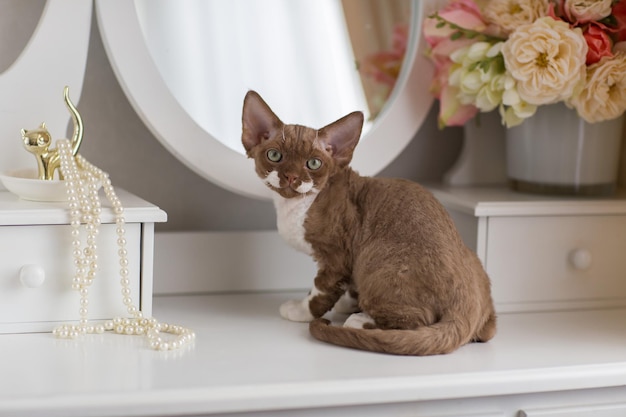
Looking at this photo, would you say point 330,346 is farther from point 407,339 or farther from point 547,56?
point 547,56

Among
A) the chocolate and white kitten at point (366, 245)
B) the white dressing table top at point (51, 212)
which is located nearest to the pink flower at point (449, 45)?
the chocolate and white kitten at point (366, 245)

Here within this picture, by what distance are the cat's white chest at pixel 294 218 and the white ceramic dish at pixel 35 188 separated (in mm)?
→ 252

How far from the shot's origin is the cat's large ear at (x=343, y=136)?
938mm

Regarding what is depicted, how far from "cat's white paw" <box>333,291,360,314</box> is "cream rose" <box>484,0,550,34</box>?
41 cm

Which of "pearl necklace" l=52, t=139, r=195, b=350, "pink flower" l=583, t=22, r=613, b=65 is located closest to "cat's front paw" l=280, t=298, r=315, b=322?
"pearl necklace" l=52, t=139, r=195, b=350

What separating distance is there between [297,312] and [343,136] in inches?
8.9

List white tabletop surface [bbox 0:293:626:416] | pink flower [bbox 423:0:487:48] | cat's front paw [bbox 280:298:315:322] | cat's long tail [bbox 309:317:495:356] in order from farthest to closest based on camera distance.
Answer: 1. pink flower [bbox 423:0:487:48]
2. cat's front paw [bbox 280:298:315:322]
3. cat's long tail [bbox 309:317:495:356]
4. white tabletop surface [bbox 0:293:626:416]

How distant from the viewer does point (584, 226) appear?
1.11 metres

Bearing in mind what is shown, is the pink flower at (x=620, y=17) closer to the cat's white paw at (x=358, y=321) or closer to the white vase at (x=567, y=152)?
the white vase at (x=567, y=152)

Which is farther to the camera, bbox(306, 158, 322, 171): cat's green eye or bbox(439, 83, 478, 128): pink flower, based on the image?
bbox(439, 83, 478, 128): pink flower

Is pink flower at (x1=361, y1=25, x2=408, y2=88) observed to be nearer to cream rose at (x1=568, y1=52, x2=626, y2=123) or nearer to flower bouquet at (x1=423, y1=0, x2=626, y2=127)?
flower bouquet at (x1=423, y1=0, x2=626, y2=127)

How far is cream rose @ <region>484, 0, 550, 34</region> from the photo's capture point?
1.08 m

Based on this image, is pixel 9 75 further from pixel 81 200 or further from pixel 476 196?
pixel 476 196

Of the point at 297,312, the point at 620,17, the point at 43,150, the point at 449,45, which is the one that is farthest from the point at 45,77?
the point at 620,17
